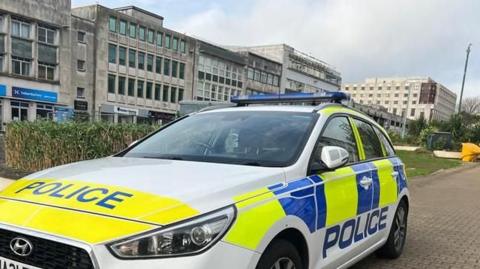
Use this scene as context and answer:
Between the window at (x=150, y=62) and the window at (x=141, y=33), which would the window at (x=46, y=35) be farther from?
the window at (x=150, y=62)

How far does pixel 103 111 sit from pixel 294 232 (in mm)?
45604

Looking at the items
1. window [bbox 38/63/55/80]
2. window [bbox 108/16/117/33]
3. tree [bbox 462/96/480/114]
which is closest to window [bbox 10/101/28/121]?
window [bbox 38/63/55/80]

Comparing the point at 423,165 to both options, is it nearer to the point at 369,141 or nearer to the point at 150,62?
the point at 369,141

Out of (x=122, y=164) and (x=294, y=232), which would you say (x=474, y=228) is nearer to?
(x=294, y=232)

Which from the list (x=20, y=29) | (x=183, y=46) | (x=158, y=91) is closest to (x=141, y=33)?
(x=183, y=46)

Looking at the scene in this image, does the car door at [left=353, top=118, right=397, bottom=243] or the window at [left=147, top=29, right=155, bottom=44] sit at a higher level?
the window at [left=147, top=29, right=155, bottom=44]

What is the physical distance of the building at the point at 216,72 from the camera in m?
58.4

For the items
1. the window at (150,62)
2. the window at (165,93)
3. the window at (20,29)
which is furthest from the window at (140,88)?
the window at (20,29)

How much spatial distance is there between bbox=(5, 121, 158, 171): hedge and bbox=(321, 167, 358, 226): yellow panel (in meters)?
7.38

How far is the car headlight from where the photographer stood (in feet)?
6.99

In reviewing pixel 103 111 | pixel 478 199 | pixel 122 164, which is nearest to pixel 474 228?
pixel 478 199

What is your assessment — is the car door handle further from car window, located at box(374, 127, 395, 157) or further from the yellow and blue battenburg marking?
car window, located at box(374, 127, 395, 157)

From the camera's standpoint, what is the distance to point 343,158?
11.0ft

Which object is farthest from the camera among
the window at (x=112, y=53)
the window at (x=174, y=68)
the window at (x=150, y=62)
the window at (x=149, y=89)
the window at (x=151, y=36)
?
the window at (x=174, y=68)
